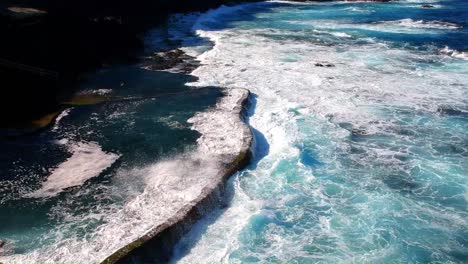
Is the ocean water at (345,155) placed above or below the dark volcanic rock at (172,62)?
below

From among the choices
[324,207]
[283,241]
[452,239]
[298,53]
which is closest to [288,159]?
[324,207]

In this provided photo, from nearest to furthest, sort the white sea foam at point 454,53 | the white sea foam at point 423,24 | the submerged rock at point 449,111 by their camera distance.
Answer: the submerged rock at point 449,111
the white sea foam at point 454,53
the white sea foam at point 423,24

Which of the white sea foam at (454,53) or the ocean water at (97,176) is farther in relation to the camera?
the white sea foam at (454,53)

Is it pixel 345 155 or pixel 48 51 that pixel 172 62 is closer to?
pixel 48 51

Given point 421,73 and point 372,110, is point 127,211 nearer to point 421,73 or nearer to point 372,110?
point 372,110

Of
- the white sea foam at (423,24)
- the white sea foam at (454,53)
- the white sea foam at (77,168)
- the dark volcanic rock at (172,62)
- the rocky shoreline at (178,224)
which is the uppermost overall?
the white sea foam at (423,24)

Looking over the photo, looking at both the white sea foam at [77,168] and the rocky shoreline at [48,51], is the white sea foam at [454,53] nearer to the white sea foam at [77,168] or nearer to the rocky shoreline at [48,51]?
the rocky shoreline at [48,51]

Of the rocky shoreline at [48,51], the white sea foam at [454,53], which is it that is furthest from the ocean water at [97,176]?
the white sea foam at [454,53]

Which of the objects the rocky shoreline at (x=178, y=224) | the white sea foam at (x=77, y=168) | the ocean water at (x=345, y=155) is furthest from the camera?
the white sea foam at (x=77, y=168)
